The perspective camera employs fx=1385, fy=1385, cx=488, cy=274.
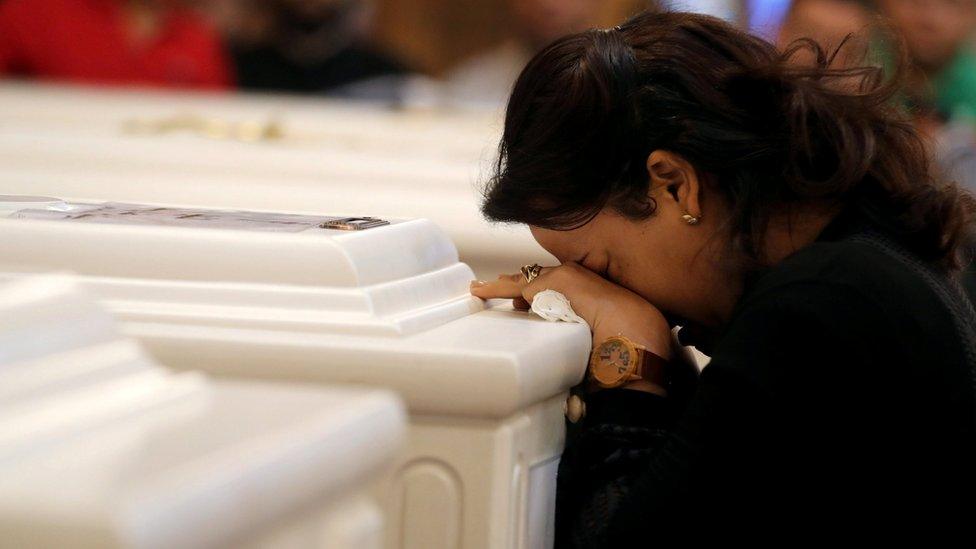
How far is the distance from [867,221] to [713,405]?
324 millimetres

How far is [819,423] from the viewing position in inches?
52.6

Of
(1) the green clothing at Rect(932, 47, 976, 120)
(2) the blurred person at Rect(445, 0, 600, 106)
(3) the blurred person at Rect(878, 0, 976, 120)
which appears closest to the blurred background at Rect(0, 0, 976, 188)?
(2) the blurred person at Rect(445, 0, 600, 106)

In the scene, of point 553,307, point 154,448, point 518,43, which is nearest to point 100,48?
point 518,43

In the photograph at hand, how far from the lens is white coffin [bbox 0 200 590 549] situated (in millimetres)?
1272

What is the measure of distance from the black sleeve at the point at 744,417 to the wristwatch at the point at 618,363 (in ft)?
0.49

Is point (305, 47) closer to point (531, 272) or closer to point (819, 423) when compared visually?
point (531, 272)

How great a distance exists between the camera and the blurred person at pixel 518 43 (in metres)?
4.58

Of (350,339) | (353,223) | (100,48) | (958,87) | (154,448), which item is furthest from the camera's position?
(100,48)

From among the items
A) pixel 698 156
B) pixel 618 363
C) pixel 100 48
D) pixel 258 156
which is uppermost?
pixel 698 156

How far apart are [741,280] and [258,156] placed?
7.81 feet

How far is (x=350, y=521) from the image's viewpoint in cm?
81

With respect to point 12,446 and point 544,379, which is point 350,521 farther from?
point 544,379

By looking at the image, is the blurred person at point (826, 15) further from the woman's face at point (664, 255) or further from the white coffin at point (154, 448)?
the white coffin at point (154, 448)

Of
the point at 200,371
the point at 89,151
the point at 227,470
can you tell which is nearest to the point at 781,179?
the point at 200,371
